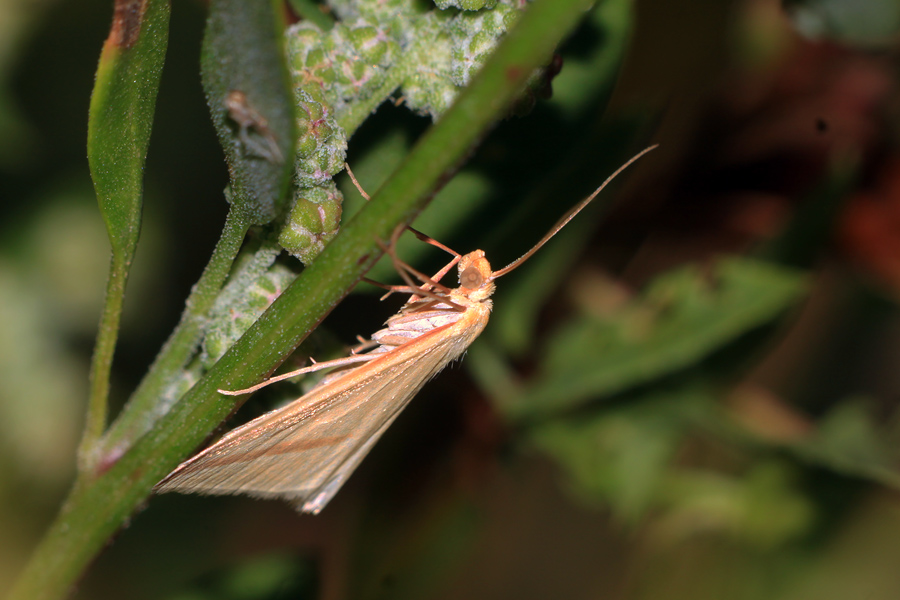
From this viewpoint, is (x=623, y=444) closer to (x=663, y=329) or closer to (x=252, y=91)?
(x=663, y=329)

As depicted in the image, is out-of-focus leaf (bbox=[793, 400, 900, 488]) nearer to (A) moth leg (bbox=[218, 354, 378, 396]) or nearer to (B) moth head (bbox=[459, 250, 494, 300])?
(B) moth head (bbox=[459, 250, 494, 300])

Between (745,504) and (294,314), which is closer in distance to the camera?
(294,314)

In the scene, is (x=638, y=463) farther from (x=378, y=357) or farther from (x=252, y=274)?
(x=252, y=274)

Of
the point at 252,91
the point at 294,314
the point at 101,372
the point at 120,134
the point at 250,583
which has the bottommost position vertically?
the point at 250,583

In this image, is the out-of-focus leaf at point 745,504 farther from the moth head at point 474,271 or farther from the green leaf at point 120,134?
the green leaf at point 120,134

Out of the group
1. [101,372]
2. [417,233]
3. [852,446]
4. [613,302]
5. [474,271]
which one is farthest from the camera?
[613,302]

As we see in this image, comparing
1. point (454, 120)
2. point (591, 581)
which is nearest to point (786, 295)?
point (454, 120)

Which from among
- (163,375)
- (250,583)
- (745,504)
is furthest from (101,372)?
(745,504)
